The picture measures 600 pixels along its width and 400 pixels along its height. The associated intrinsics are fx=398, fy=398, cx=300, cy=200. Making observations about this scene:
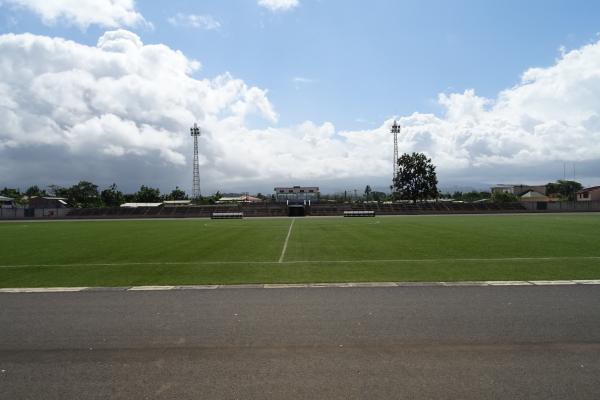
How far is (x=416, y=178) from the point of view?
274ft

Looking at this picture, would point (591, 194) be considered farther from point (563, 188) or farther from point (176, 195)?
point (176, 195)

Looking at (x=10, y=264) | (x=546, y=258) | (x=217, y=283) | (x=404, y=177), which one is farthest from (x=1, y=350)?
(x=404, y=177)

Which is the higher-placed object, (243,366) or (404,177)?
(404,177)

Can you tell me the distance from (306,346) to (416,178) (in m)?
81.8

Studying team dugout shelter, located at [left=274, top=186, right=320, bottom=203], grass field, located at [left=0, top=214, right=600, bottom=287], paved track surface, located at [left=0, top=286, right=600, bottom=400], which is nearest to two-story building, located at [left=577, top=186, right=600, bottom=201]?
team dugout shelter, located at [left=274, top=186, right=320, bottom=203]

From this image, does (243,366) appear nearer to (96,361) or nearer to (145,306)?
(96,361)

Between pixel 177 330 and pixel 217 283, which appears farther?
pixel 217 283

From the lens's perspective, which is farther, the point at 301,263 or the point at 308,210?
the point at 308,210

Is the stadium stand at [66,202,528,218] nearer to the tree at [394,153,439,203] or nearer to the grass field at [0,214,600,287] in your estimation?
the tree at [394,153,439,203]

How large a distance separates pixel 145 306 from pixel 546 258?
41.0ft

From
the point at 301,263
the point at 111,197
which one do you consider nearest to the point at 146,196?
the point at 111,197

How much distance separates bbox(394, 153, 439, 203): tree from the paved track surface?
7719cm

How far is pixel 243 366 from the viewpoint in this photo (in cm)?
496

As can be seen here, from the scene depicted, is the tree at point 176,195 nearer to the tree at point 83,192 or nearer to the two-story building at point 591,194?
the tree at point 83,192
